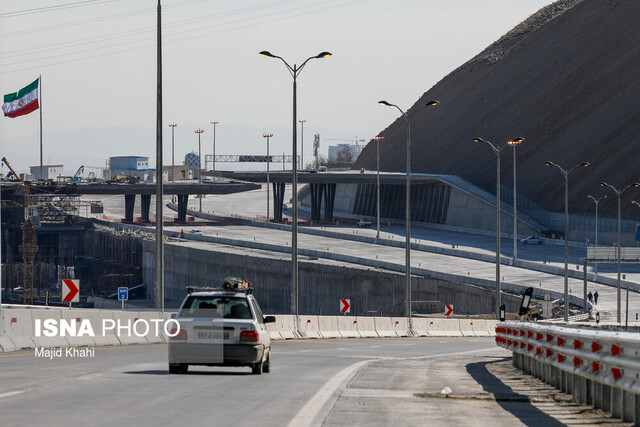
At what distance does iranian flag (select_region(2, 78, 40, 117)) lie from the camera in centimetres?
5109

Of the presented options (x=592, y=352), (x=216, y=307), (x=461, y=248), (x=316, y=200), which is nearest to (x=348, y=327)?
(x=216, y=307)

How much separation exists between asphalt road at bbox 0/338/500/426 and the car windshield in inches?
40.6

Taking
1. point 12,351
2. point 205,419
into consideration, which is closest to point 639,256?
A: point 12,351

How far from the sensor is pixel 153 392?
15.7 metres

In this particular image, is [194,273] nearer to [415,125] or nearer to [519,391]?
[415,125]

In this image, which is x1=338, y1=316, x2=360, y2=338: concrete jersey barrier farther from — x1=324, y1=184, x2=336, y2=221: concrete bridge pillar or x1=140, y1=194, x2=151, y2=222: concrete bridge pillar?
x1=140, y1=194, x2=151, y2=222: concrete bridge pillar

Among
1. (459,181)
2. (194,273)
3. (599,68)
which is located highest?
(599,68)

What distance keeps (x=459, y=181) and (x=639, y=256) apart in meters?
48.7

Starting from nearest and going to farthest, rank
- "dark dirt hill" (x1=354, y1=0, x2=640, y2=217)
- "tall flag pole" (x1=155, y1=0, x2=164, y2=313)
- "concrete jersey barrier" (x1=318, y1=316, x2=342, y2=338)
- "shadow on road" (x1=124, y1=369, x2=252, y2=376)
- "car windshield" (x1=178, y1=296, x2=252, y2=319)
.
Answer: "car windshield" (x1=178, y1=296, x2=252, y2=319)
"shadow on road" (x1=124, y1=369, x2=252, y2=376)
"tall flag pole" (x1=155, y1=0, x2=164, y2=313)
"concrete jersey barrier" (x1=318, y1=316, x2=342, y2=338)
"dark dirt hill" (x1=354, y1=0, x2=640, y2=217)

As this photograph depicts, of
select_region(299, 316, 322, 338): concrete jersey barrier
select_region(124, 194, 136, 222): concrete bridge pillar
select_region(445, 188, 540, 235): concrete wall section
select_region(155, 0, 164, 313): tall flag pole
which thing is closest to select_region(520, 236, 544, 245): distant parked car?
select_region(445, 188, 540, 235): concrete wall section

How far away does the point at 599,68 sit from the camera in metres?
154

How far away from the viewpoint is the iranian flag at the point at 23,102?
51094mm

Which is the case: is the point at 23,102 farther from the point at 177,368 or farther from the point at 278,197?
the point at 278,197

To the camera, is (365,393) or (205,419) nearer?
(205,419)
